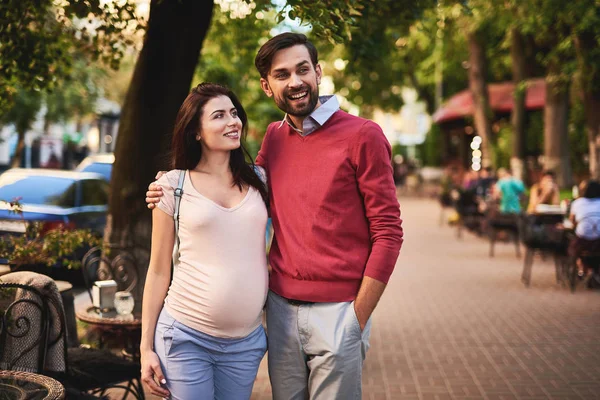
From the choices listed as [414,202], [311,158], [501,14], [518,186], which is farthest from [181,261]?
[414,202]

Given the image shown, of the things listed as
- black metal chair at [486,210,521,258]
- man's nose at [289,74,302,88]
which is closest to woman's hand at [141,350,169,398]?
man's nose at [289,74,302,88]

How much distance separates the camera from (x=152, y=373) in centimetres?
315

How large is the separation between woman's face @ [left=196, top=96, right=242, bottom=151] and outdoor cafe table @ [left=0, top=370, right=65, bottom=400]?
1.10m

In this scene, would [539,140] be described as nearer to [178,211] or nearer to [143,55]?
[143,55]

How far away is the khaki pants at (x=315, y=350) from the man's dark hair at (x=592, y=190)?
884cm

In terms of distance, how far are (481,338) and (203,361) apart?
18.5 ft

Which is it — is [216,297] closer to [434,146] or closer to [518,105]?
[518,105]

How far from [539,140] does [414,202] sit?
8062 mm

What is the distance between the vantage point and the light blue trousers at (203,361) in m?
3.13

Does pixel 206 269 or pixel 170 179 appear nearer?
pixel 206 269

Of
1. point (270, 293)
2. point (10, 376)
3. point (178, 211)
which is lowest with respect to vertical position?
point (10, 376)

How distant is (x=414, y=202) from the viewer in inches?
1480

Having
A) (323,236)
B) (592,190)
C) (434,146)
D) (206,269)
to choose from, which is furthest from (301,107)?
(434,146)

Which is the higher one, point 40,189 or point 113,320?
point 40,189
